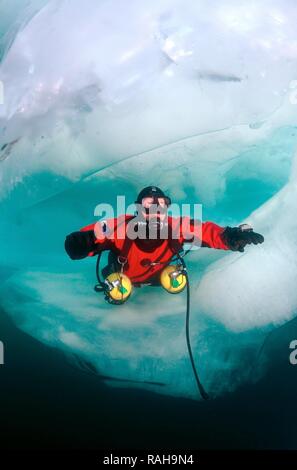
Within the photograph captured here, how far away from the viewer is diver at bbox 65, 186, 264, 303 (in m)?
2.83

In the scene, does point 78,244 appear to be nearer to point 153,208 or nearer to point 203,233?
point 153,208

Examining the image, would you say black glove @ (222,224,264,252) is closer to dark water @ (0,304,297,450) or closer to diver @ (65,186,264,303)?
diver @ (65,186,264,303)

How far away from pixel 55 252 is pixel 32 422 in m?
2.48

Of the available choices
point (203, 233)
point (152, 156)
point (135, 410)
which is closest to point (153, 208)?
point (203, 233)

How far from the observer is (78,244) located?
105 inches

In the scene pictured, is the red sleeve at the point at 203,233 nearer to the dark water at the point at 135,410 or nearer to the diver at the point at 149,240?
the diver at the point at 149,240

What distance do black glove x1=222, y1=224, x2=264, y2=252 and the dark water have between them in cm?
215

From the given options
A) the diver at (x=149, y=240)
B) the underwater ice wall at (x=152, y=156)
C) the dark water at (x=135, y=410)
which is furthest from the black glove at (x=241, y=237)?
Result: the dark water at (x=135, y=410)

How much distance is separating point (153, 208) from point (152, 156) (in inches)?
64.8

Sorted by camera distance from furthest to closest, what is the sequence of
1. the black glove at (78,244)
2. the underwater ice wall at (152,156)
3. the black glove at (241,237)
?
the underwater ice wall at (152,156) → the black glove at (241,237) → the black glove at (78,244)

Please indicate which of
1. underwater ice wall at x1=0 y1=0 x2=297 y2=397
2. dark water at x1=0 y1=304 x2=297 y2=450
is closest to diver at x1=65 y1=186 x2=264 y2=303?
underwater ice wall at x1=0 y1=0 x2=297 y2=397

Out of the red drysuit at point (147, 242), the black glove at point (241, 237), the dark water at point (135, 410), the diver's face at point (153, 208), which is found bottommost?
the dark water at point (135, 410)

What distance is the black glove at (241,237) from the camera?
2771 millimetres

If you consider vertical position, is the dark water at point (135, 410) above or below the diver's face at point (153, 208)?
below
